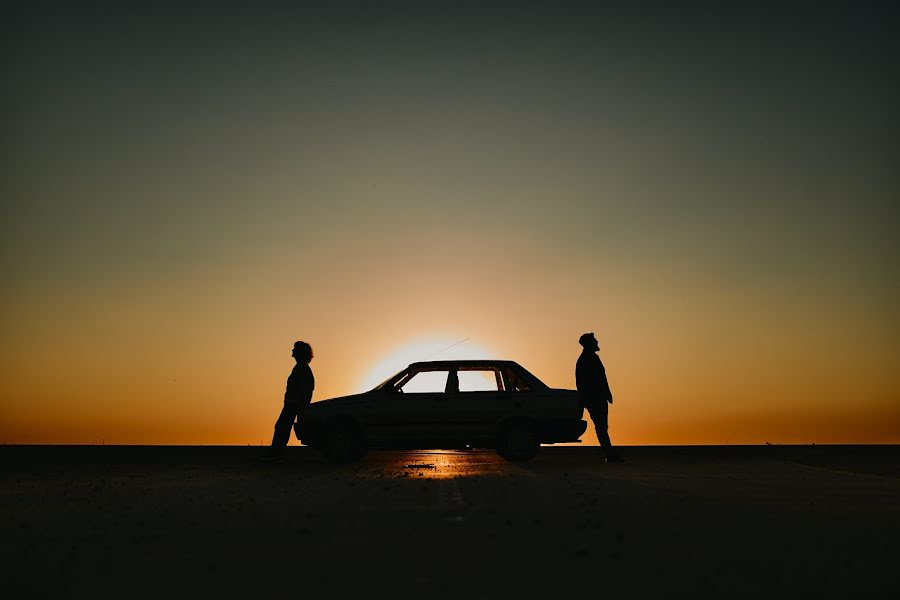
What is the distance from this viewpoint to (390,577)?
7.07m

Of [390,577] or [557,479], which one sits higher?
[557,479]

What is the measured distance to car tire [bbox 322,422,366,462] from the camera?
19.7 meters

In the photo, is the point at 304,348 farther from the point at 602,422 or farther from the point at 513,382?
the point at 602,422

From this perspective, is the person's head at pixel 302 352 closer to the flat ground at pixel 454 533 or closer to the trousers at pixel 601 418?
the flat ground at pixel 454 533

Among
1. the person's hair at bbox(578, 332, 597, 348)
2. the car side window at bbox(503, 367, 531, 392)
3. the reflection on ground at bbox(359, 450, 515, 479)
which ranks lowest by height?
the reflection on ground at bbox(359, 450, 515, 479)

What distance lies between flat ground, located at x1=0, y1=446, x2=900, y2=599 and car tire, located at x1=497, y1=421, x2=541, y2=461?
2.13m

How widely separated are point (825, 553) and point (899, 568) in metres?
0.71

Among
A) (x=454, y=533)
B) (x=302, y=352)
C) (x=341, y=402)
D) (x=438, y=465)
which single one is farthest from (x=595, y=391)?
(x=454, y=533)

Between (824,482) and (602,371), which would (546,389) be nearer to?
(602,371)

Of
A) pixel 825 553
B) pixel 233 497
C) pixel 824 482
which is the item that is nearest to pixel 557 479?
pixel 824 482

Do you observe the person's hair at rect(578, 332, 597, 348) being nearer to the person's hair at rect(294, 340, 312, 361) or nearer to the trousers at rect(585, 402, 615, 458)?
the trousers at rect(585, 402, 615, 458)

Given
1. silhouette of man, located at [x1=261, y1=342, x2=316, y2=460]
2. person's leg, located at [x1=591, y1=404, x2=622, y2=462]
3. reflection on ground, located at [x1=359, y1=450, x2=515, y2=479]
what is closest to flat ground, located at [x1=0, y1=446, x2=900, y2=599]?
reflection on ground, located at [x1=359, y1=450, x2=515, y2=479]

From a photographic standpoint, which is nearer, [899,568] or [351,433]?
[899,568]

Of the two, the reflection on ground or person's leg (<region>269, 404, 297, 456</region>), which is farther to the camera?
person's leg (<region>269, 404, 297, 456</region>)
